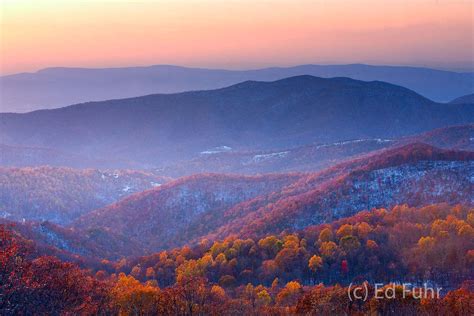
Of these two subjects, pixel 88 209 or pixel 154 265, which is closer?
pixel 154 265

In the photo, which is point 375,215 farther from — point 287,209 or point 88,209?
point 88,209

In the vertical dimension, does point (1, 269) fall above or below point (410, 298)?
above

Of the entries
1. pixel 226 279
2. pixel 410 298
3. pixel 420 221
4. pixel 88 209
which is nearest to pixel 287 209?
pixel 420 221

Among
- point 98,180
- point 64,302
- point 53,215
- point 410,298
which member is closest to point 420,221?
point 410,298

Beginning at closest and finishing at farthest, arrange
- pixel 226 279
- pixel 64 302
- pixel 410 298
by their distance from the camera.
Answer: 1. pixel 64 302
2. pixel 410 298
3. pixel 226 279

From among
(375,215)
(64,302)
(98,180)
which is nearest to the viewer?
(64,302)

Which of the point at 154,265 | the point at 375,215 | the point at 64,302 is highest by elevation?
the point at 64,302

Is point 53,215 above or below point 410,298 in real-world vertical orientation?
below

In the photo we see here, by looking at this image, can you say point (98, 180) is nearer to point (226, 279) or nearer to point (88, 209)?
point (88, 209)

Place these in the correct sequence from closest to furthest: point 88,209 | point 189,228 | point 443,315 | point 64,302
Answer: point 64,302, point 443,315, point 189,228, point 88,209
